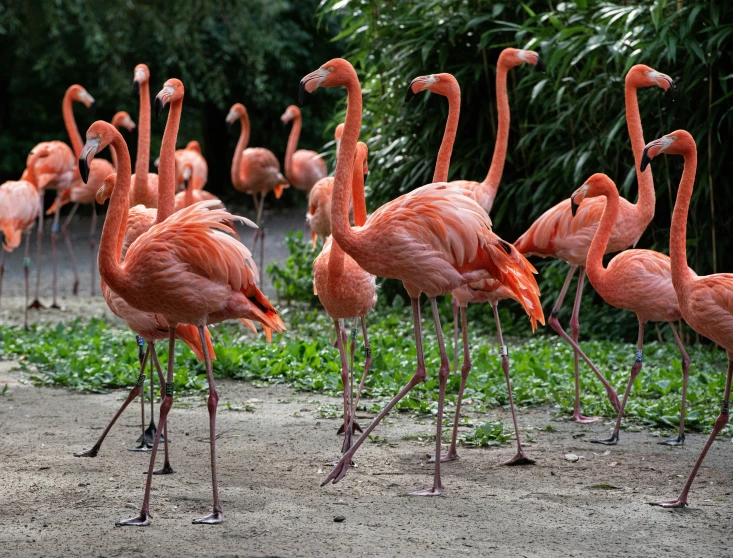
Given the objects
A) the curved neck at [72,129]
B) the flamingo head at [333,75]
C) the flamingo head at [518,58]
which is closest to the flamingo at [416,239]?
the flamingo head at [333,75]

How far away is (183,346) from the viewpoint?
21.4 feet

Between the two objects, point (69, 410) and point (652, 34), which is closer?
point (69, 410)

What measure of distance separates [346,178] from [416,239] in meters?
0.40

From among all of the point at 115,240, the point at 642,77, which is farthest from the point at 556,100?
the point at 115,240

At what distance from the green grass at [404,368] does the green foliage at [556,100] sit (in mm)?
991

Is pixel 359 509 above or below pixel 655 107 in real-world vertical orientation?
below

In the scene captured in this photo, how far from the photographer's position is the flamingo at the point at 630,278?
4.76 m

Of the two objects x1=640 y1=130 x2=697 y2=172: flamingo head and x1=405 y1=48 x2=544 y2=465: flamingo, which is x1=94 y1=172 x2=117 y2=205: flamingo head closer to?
x1=405 y1=48 x2=544 y2=465: flamingo

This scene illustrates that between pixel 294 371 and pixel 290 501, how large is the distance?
7.91 ft

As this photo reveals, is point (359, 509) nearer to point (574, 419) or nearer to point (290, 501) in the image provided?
point (290, 501)

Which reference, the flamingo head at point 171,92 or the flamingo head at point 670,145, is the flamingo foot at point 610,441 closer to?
the flamingo head at point 670,145

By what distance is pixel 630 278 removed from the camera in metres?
4.81

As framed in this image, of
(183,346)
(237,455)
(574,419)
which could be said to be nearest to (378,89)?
(183,346)

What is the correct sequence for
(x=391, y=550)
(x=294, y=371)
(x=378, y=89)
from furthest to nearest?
(x=378, y=89) → (x=294, y=371) → (x=391, y=550)
